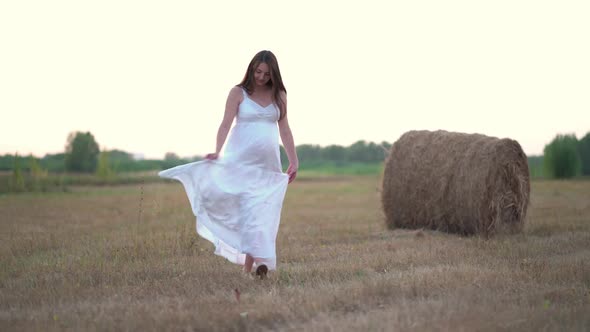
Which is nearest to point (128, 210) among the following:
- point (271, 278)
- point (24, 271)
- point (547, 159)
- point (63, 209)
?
point (63, 209)

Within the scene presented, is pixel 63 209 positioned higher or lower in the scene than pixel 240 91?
lower

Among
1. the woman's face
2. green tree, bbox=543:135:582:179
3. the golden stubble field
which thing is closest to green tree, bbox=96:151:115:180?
the golden stubble field

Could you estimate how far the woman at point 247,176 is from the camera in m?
6.04

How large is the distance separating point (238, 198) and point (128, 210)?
1149cm

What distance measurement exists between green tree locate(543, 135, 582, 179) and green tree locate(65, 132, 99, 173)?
82.9 ft

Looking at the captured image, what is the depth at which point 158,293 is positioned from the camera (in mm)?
5660

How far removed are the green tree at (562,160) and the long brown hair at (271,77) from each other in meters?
33.4

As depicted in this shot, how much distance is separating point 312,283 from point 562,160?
33.8 metres

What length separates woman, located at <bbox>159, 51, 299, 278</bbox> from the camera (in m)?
6.04

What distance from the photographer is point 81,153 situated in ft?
107

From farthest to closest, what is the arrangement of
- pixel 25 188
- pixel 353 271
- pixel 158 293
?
pixel 25 188 → pixel 353 271 → pixel 158 293

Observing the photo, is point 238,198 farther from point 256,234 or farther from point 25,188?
point 25,188

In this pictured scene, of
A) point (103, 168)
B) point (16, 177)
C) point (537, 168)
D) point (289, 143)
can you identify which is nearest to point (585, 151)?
point (537, 168)

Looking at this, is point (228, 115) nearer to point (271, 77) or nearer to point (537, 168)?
point (271, 77)
